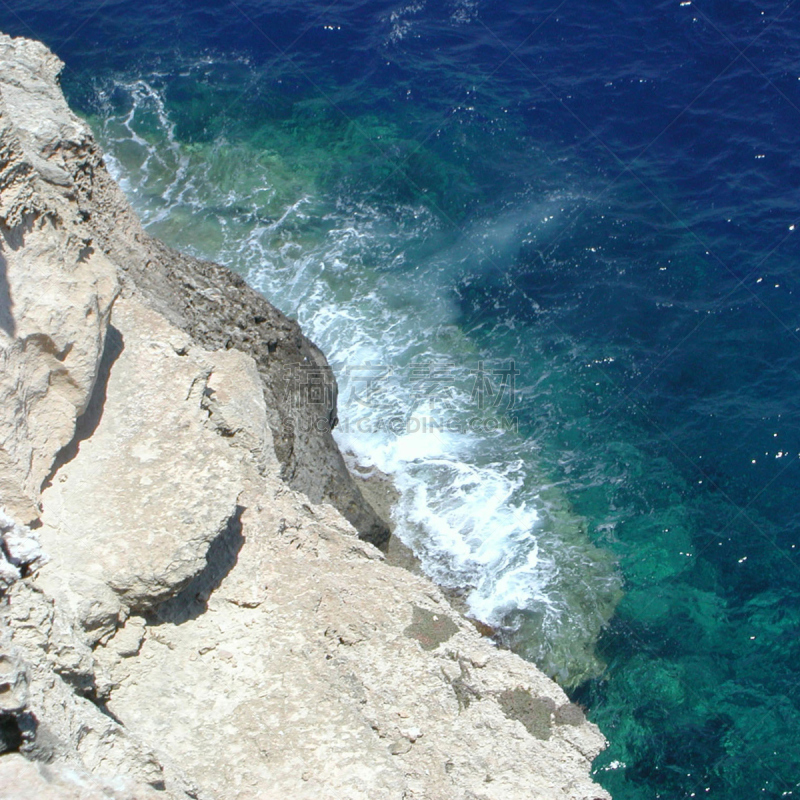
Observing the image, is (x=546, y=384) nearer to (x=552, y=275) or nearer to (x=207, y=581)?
(x=552, y=275)

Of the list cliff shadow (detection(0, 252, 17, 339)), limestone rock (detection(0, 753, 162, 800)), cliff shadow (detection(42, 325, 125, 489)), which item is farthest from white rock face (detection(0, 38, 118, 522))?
limestone rock (detection(0, 753, 162, 800))

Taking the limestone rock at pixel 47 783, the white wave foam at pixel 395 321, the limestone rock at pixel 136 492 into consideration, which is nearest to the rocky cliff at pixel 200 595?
the limestone rock at pixel 136 492

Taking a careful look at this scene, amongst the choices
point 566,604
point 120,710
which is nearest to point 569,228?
point 566,604

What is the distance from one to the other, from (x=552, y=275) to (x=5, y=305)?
18.1m

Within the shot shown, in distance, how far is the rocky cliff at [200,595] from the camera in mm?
9266

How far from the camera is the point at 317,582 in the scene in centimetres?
1149

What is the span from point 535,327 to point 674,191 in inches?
283

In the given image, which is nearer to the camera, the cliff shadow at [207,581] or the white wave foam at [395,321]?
the cliff shadow at [207,581]

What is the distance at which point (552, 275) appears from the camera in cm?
2550

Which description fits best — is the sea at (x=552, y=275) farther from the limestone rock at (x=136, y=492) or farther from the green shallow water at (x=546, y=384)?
the limestone rock at (x=136, y=492)

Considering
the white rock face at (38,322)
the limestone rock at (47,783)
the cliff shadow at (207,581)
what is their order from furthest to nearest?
the cliff shadow at (207,581)
the white rock face at (38,322)
the limestone rock at (47,783)

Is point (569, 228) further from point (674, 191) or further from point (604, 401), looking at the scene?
point (604, 401)

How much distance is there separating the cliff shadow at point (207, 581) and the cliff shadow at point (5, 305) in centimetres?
370

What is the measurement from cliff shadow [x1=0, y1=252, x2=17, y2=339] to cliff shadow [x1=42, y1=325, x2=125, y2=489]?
1.40 meters
